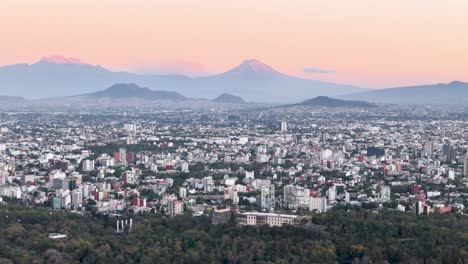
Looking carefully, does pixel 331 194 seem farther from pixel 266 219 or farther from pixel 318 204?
pixel 266 219

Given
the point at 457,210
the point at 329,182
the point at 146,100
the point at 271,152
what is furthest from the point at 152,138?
the point at 146,100

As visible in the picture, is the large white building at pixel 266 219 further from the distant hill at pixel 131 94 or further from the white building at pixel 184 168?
the distant hill at pixel 131 94

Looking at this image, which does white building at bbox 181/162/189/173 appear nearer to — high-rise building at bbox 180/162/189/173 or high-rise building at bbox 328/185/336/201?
high-rise building at bbox 180/162/189/173

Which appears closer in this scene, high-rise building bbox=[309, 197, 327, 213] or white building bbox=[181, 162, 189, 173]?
high-rise building bbox=[309, 197, 327, 213]

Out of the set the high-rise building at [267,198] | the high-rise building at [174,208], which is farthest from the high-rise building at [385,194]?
the high-rise building at [174,208]

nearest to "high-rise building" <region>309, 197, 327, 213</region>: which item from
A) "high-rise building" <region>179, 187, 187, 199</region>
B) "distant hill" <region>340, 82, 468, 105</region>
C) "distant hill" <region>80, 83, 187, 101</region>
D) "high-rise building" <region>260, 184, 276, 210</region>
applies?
"high-rise building" <region>260, 184, 276, 210</region>

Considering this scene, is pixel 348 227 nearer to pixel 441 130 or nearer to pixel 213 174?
pixel 213 174
